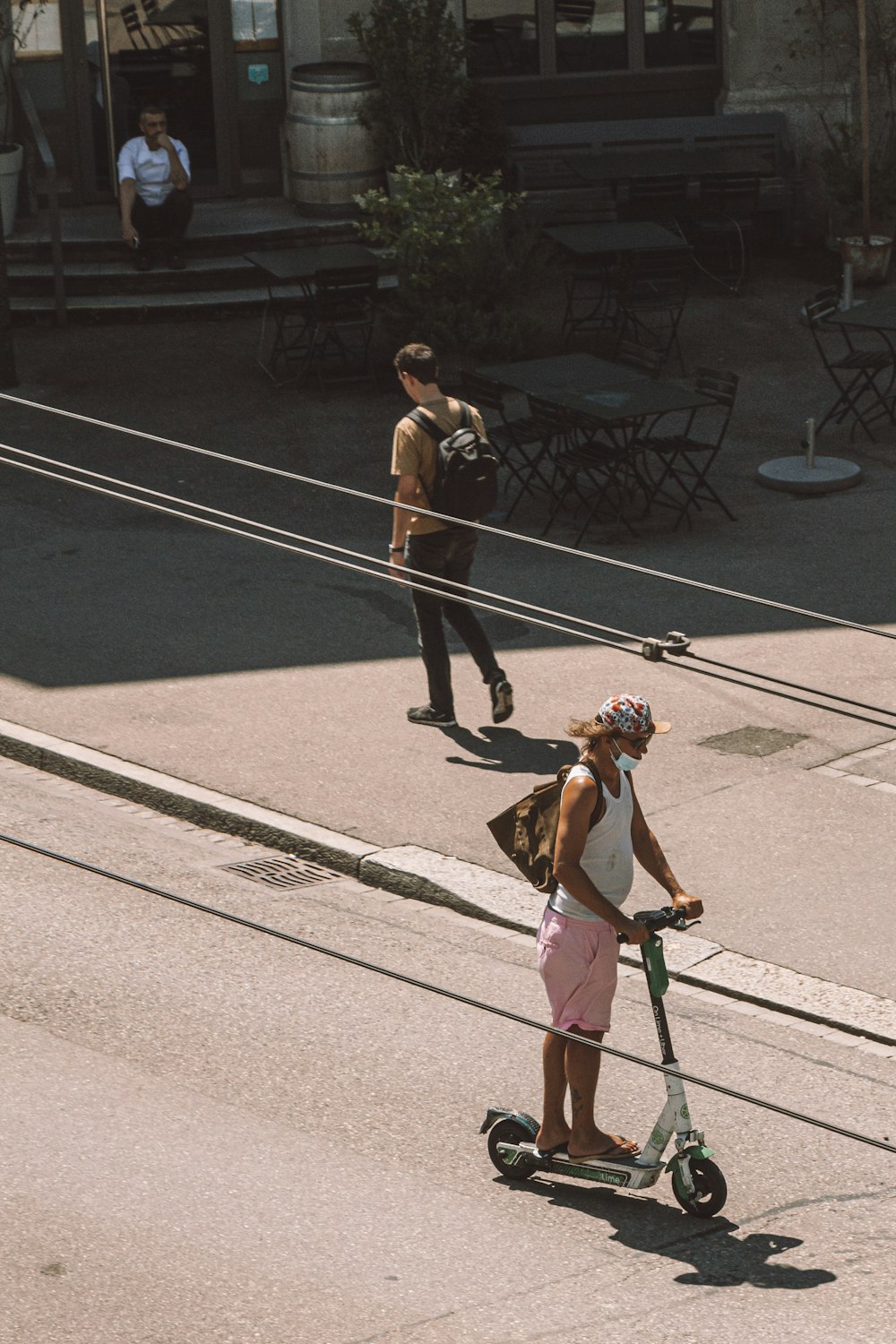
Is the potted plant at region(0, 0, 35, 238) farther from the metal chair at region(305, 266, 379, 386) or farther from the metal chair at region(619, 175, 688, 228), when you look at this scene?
the metal chair at region(619, 175, 688, 228)

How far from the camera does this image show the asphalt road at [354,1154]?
239 inches

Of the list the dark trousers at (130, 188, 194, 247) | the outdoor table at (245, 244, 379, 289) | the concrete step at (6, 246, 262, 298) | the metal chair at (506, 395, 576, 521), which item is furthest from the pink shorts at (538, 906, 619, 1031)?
the dark trousers at (130, 188, 194, 247)

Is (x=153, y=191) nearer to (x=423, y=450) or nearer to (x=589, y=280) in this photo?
(x=589, y=280)

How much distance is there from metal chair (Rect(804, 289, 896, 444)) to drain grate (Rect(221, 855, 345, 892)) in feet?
27.2

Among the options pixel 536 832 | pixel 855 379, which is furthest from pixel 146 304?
pixel 536 832

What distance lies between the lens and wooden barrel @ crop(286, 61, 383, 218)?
20406 mm

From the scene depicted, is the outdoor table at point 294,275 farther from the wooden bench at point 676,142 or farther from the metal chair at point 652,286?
the wooden bench at point 676,142

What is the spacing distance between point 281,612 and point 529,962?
15.8 ft

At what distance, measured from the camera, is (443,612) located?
11367 millimetres

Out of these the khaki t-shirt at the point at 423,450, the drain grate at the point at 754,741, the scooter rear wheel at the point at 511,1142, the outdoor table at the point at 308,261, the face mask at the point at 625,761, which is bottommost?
the scooter rear wheel at the point at 511,1142

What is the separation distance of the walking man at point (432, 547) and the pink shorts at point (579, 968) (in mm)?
4084

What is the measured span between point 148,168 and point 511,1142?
14.9 metres

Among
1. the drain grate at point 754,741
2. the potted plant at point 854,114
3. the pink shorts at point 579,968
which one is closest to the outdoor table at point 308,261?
the potted plant at point 854,114

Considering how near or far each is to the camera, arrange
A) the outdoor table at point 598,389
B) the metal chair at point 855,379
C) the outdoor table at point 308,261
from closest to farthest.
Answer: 1. the outdoor table at point 598,389
2. the metal chair at point 855,379
3. the outdoor table at point 308,261
